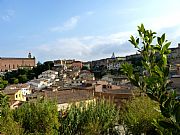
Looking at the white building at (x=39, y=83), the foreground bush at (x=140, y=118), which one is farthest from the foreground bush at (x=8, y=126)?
the white building at (x=39, y=83)

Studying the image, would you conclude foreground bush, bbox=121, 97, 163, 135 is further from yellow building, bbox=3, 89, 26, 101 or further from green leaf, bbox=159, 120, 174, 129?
yellow building, bbox=3, 89, 26, 101

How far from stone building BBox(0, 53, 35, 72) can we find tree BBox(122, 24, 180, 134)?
113 m

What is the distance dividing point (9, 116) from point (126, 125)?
21.8ft

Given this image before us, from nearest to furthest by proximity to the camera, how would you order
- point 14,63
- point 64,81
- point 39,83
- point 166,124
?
point 166,124 → point 64,81 → point 39,83 → point 14,63

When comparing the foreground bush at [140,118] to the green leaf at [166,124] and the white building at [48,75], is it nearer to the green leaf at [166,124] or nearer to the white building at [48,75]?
the green leaf at [166,124]

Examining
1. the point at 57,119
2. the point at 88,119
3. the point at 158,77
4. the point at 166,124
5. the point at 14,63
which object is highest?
the point at 14,63

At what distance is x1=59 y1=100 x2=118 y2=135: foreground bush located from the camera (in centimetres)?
1706

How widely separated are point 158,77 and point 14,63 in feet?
389

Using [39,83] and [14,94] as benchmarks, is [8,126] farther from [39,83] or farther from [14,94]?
[39,83]

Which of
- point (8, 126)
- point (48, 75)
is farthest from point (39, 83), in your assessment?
point (8, 126)

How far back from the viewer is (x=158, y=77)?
1.80 m

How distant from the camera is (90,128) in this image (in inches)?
639

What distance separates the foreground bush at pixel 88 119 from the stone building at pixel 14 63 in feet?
318

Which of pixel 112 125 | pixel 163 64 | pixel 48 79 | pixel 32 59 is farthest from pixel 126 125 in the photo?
pixel 32 59
